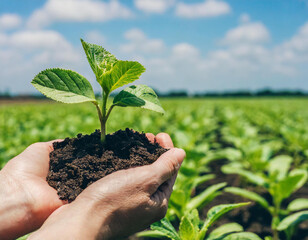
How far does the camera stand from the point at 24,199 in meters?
1.57

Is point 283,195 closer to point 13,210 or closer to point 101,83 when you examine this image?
point 101,83

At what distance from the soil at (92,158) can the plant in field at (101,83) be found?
0.50ft

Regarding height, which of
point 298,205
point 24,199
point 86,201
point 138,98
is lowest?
point 298,205

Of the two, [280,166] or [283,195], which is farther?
[280,166]

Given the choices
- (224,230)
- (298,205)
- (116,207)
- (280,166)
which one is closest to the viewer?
(116,207)

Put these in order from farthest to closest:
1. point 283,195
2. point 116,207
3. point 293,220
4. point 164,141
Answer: point 283,195
point 293,220
point 164,141
point 116,207

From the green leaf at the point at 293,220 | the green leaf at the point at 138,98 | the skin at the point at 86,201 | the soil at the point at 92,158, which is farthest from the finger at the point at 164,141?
the green leaf at the point at 293,220

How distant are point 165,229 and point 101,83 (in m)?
0.84

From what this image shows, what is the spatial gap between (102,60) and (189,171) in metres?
1.73

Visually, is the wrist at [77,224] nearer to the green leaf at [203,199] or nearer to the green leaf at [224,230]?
the green leaf at [224,230]

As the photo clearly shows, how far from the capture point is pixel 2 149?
402 centimetres

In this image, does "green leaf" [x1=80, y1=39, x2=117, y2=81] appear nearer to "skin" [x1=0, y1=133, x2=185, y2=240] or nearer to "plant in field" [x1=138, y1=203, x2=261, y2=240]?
"skin" [x1=0, y1=133, x2=185, y2=240]

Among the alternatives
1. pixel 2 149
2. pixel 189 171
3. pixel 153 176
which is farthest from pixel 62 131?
pixel 153 176

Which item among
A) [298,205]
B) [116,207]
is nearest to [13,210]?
[116,207]
